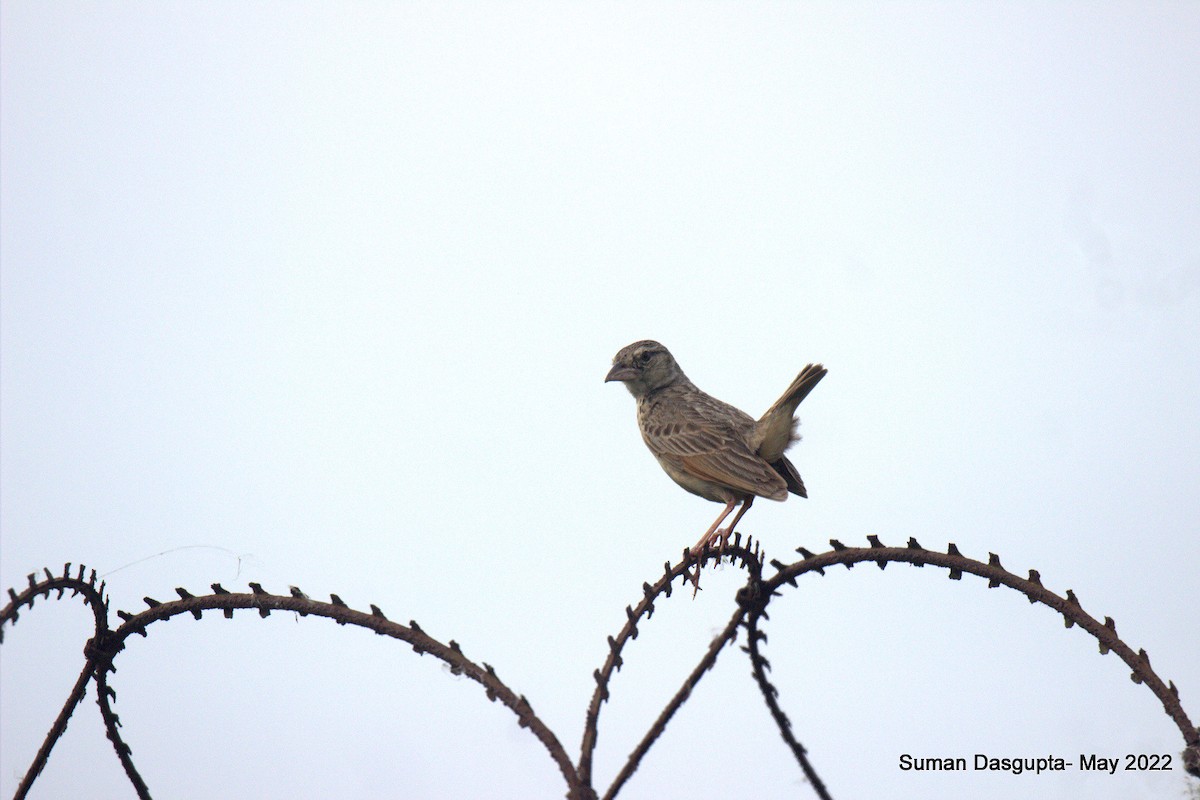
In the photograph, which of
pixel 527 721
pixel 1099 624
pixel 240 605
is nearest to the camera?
pixel 527 721

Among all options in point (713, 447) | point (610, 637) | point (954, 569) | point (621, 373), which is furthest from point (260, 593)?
point (621, 373)

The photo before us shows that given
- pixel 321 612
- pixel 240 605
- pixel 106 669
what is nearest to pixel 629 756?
pixel 321 612

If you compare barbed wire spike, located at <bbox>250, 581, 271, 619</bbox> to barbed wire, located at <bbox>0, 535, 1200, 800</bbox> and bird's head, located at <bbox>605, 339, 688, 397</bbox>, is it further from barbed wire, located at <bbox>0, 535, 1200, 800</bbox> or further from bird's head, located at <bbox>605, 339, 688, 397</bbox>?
bird's head, located at <bbox>605, 339, 688, 397</bbox>

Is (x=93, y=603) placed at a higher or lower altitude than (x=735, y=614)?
higher

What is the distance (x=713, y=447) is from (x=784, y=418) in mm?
491

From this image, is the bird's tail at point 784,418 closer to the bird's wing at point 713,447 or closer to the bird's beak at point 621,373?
the bird's wing at point 713,447

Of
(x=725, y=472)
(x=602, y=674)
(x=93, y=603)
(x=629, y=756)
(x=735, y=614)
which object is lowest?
(x=629, y=756)

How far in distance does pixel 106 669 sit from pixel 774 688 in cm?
228

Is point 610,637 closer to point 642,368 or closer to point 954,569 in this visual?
point 954,569

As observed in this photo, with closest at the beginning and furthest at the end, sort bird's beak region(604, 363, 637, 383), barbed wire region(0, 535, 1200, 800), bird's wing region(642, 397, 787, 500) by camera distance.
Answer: barbed wire region(0, 535, 1200, 800) < bird's wing region(642, 397, 787, 500) < bird's beak region(604, 363, 637, 383)

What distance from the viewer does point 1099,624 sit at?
324 cm

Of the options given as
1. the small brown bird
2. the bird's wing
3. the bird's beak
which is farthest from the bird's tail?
the bird's beak

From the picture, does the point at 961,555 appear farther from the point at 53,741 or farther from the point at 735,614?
the point at 53,741

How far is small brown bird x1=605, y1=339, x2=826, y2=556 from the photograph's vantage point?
251 inches
